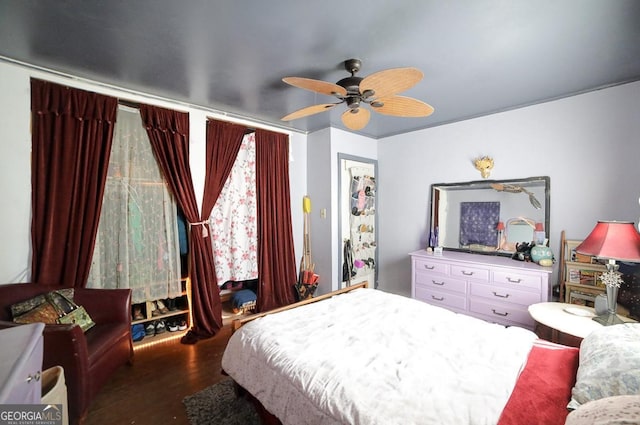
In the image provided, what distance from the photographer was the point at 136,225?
2486 millimetres

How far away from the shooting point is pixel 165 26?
157 cm

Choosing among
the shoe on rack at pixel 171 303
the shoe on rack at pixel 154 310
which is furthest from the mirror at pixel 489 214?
the shoe on rack at pixel 154 310

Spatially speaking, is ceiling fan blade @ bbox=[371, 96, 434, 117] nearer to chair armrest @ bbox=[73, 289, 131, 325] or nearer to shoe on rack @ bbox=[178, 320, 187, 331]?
chair armrest @ bbox=[73, 289, 131, 325]

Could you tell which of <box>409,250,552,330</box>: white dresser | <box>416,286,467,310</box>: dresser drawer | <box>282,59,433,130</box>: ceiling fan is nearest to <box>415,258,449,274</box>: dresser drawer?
<box>409,250,552,330</box>: white dresser

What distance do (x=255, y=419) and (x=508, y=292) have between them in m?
2.44

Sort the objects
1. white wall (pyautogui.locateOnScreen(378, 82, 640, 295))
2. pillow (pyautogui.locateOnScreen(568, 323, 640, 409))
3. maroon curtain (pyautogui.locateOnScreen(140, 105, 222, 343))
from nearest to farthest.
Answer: pillow (pyautogui.locateOnScreen(568, 323, 640, 409)), white wall (pyautogui.locateOnScreen(378, 82, 640, 295)), maroon curtain (pyautogui.locateOnScreen(140, 105, 222, 343))

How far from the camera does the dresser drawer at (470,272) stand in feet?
8.77

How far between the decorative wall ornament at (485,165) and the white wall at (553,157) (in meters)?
0.07

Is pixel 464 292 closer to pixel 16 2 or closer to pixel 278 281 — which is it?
pixel 278 281

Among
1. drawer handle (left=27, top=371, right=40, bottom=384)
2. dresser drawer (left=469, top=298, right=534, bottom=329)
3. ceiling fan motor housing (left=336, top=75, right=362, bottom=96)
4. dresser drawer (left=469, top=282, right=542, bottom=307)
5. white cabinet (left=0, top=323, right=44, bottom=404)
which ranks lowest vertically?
dresser drawer (left=469, top=298, right=534, bottom=329)

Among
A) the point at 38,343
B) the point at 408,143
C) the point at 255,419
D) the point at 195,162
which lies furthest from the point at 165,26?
the point at 408,143

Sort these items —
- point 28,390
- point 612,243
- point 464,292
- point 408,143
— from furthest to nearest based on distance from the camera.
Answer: point 408,143, point 464,292, point 612,243, point 28,390

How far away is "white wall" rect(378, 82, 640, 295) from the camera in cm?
228

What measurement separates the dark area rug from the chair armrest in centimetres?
86
